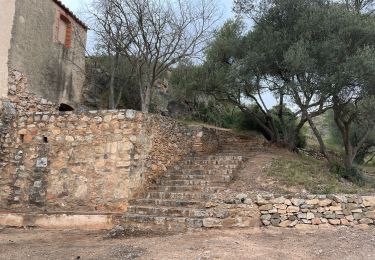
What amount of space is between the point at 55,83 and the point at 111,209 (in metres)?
6.64

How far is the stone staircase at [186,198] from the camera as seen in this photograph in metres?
8.37

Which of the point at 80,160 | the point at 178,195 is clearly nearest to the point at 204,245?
the point at 178,195

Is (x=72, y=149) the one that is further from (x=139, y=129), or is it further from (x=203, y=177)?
(x=203, y=177)

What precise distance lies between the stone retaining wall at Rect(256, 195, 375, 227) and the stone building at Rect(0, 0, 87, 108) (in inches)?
320

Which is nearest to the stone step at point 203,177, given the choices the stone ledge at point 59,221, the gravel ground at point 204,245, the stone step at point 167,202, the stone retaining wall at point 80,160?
the stone retaining wall at point 80,160

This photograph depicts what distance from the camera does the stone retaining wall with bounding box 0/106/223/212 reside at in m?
9.77

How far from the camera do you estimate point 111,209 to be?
9.57 metres

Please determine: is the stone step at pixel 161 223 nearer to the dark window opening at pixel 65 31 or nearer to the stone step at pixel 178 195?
the stone step at pixel 178 195

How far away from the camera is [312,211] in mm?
8586

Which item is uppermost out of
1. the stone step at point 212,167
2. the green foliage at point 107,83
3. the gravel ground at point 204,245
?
the green foliage at point 107,83

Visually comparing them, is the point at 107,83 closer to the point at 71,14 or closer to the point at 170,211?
the point at 71,14

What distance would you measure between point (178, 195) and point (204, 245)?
2.46m

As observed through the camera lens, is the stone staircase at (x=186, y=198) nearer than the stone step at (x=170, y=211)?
Yes

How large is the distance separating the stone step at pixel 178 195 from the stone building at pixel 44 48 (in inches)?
216
